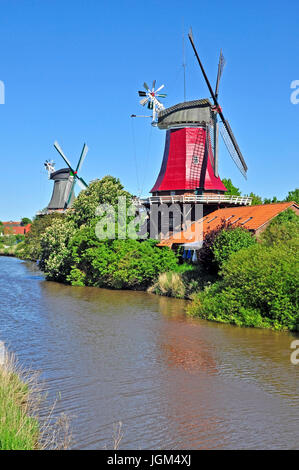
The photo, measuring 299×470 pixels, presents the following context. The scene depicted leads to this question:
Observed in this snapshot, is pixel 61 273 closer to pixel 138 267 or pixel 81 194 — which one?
pixel 81 194

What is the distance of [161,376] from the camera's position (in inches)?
403

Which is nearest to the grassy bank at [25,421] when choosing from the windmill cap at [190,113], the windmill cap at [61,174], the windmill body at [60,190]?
the windmill cap at [190,113]

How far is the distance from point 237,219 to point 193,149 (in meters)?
8.10

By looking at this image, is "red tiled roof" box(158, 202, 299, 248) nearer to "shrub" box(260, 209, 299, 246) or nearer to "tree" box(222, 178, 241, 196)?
"shrub" box(260, 209, 299, 246)

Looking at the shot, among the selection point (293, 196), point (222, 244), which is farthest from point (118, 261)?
point (293, 196)

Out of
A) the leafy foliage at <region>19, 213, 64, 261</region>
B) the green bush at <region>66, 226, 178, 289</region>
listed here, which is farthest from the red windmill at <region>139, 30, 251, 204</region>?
the leafy foliage at <region>19, 213, 64, 261</region>

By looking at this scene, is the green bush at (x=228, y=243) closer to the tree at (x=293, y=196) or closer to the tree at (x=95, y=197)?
the tree at (x=95, y=197)

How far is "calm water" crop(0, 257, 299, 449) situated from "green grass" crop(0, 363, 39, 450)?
2.34ft

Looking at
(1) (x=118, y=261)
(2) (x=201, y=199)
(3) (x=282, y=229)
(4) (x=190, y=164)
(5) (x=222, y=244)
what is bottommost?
(1) (x=118, y=261)

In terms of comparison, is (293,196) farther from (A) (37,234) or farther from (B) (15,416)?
(B) (15,416)

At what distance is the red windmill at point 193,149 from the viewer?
30203 millimetres

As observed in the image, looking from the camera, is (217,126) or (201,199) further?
(217,126)

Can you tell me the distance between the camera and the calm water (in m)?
7.39
